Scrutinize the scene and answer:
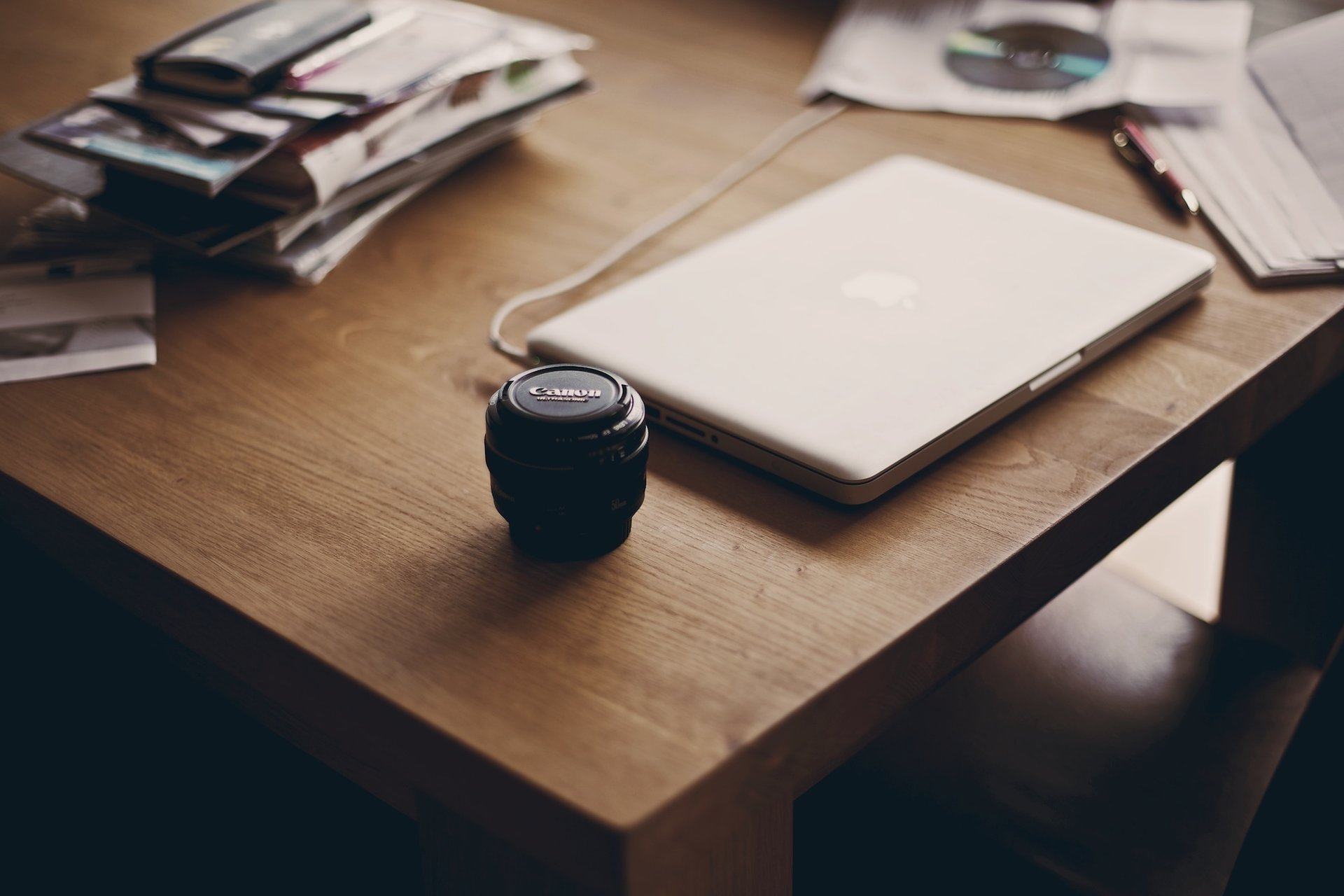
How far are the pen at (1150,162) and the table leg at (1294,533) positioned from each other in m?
0.31

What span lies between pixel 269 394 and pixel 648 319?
26 cm

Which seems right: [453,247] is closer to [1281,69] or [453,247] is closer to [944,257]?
[944,257]

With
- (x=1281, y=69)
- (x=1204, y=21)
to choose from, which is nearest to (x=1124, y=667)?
(x=1281, y=69)

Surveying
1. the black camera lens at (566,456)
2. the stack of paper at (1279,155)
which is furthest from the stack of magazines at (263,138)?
the stack of paper at (1279,155)

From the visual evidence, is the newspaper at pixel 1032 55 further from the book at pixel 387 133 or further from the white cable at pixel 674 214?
the book at pixel 387 133

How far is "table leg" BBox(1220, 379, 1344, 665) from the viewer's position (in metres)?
1.15

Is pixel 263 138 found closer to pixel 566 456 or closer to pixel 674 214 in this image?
pixel 674 214

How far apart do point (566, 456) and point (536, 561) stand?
9 centimetres

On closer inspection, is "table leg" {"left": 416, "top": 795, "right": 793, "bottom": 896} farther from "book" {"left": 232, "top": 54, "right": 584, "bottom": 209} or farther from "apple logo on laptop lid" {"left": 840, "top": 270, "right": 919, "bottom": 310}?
"book" {"left": 232, "top": 54, "right": 584, "bottom": 209}

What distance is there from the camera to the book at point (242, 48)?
912 mm

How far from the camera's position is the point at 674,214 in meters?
0.97

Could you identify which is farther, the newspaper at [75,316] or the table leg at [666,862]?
the newspaper at [75,316]

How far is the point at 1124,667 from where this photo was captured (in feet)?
2.98

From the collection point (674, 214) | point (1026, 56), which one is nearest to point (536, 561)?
point (674, 214)
